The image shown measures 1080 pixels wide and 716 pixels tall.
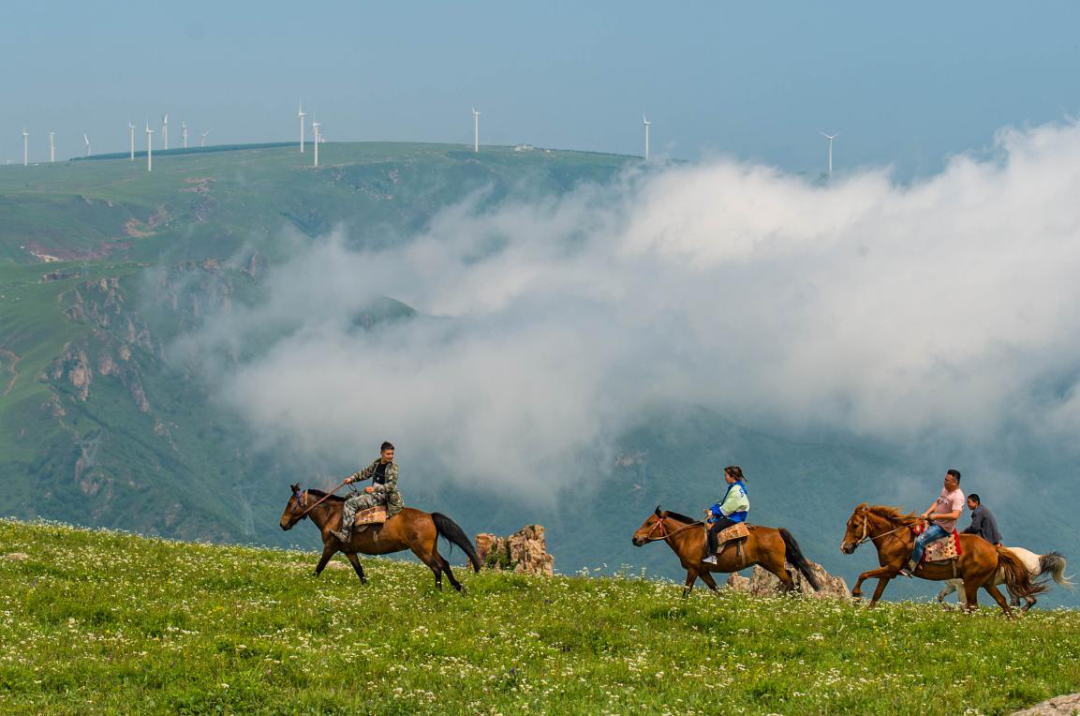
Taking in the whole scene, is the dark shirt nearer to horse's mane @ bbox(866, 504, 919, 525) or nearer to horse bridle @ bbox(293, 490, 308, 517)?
horse's mane @ bbox(866, 504, 919, 525)

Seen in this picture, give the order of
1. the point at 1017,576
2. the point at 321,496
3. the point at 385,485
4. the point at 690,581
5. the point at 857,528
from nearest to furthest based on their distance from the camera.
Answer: the point at 1017,576 < the point at 857,528 < the point at 690,581 < the point at 385,485 < the point at 321,496

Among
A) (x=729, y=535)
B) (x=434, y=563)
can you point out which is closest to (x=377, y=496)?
(x=434, y=563)

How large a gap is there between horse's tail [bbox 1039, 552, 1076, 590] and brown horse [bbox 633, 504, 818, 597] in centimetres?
547

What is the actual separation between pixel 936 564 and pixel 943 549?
0.42 meters

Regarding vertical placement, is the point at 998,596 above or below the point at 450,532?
below

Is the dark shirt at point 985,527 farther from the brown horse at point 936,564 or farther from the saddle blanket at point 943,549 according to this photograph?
the saddle blanket at point 943,549

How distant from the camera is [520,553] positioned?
4734 centimetres

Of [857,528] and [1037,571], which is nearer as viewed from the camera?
[857,528]

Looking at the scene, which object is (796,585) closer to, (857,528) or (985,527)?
(985,527)

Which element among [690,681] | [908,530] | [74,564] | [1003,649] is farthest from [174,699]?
[908,530]

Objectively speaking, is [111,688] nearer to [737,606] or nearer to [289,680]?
[289,680]

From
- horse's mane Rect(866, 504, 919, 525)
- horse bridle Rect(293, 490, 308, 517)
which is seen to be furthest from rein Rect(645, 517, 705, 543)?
horse bridle Rect(293, 490, 308, 517)

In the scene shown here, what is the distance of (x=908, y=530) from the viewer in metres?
31.6

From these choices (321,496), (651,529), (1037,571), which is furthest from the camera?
(321,496)
